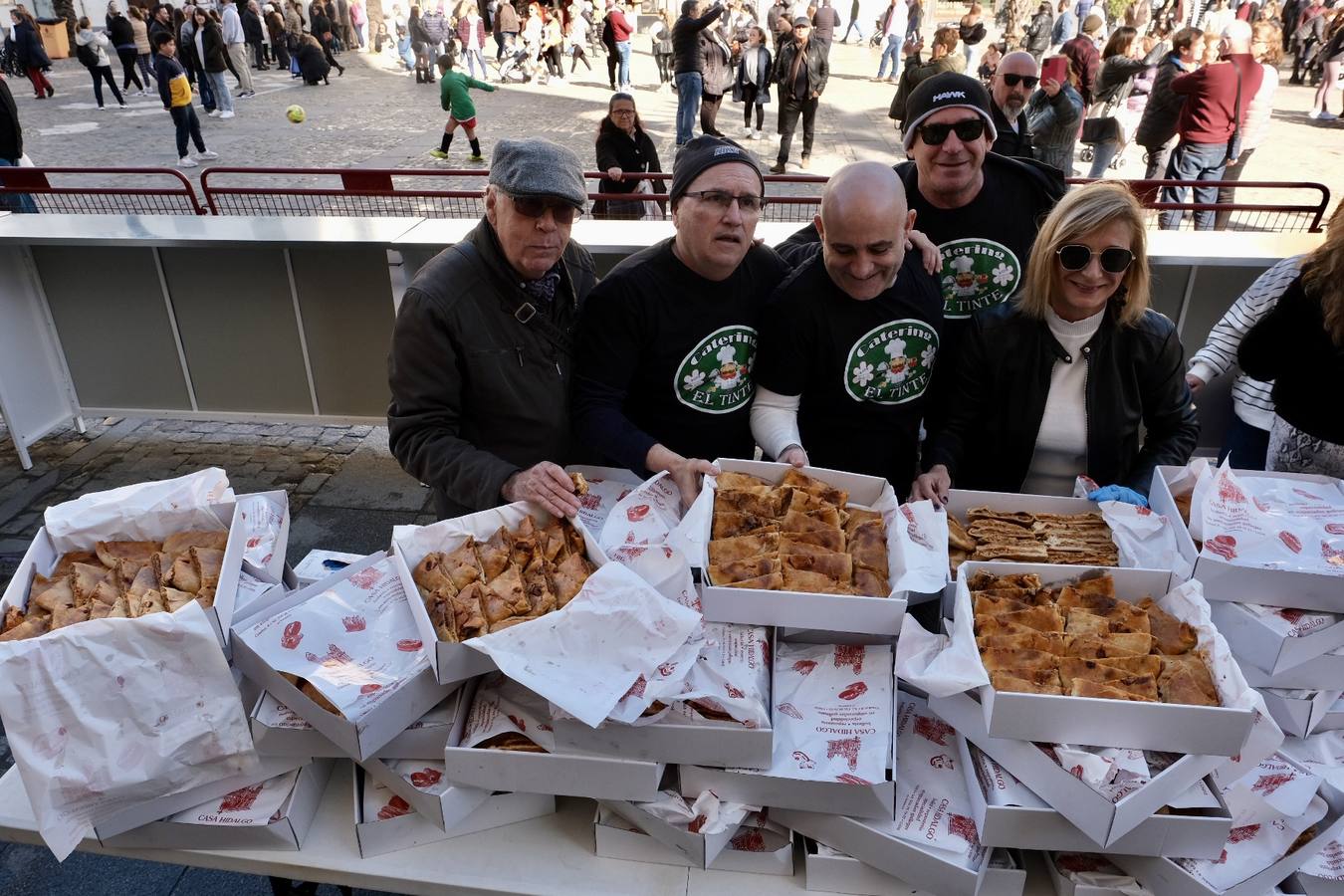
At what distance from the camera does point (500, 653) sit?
1.88m

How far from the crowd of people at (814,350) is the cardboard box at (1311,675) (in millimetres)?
661

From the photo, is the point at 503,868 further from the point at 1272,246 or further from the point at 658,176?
the point at 658,176

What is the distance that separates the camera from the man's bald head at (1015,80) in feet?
17.4

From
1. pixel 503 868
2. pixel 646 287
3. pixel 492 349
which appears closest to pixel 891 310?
pixel 646 287

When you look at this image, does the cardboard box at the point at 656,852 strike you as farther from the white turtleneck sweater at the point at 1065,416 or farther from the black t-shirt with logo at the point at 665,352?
the white turtleneck sweater at the point at 1065,416

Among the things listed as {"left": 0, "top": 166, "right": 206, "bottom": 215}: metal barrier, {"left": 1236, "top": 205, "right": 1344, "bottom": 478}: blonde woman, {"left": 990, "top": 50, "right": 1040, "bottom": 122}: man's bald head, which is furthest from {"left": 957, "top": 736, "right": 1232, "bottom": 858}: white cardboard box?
{"left": 0, "top": 166, "right": 206, "bottom": 215}: metal barrier

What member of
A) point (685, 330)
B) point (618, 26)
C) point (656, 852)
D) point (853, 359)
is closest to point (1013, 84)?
point (853, 359)

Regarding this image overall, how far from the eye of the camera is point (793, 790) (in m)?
1.90

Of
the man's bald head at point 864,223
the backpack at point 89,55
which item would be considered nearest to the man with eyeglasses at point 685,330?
the man's bald head at point 864,223

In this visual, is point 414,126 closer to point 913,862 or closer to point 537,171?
point 537,171

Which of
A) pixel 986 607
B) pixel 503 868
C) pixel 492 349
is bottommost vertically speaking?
pixel 503 868

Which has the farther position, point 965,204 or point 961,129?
point 965,204

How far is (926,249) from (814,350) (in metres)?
0.56

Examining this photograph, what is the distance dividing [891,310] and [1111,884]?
173cm
